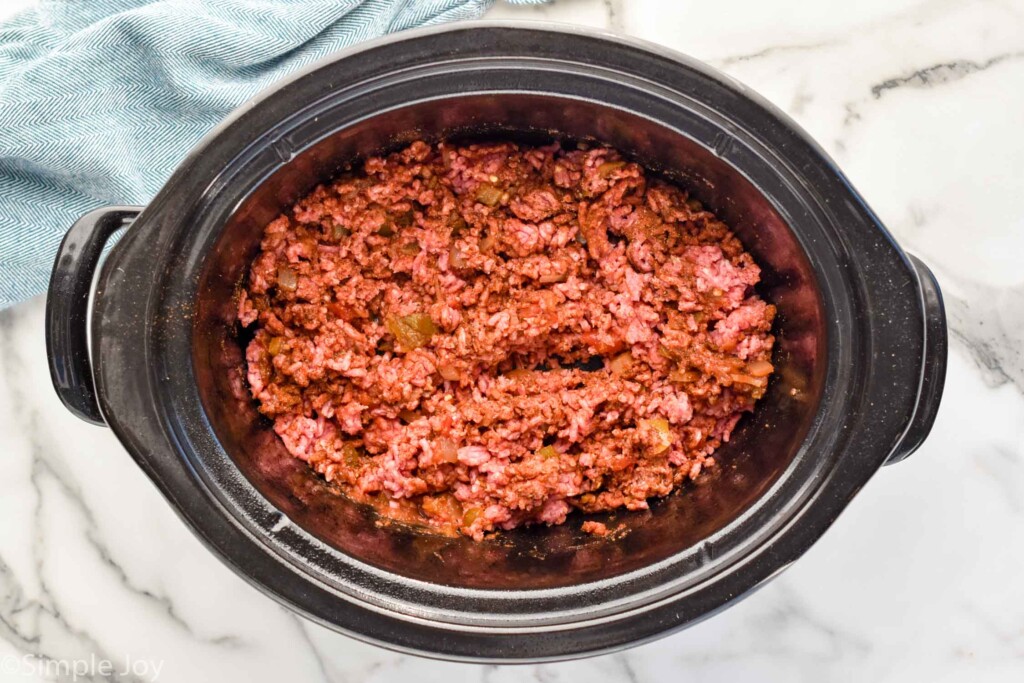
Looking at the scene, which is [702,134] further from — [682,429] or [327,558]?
[327,558]

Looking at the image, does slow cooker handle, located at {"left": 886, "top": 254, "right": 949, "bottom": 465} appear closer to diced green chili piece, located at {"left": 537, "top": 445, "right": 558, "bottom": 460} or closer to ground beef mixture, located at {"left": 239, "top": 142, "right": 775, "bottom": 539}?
ground beef mixture, located at {"left": 239, "top": 142, "right": 775, "bottom": 539}

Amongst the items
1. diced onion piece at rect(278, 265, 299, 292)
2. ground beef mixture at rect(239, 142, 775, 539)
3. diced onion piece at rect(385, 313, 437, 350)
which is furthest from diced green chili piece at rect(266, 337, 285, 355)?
diced onion piece at rect(385, 313, 437, 350)

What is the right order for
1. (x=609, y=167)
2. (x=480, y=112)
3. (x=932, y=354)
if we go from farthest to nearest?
1. (x=609, y=167)
2. (x=480, y=112)
3. (x=932, y=354)

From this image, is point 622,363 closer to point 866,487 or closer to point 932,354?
point 932,354

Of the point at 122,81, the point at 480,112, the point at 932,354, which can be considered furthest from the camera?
the point at 122,81

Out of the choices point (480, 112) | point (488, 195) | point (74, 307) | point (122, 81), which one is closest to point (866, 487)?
point (488, 195)

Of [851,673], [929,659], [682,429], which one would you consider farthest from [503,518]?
[929,659]
